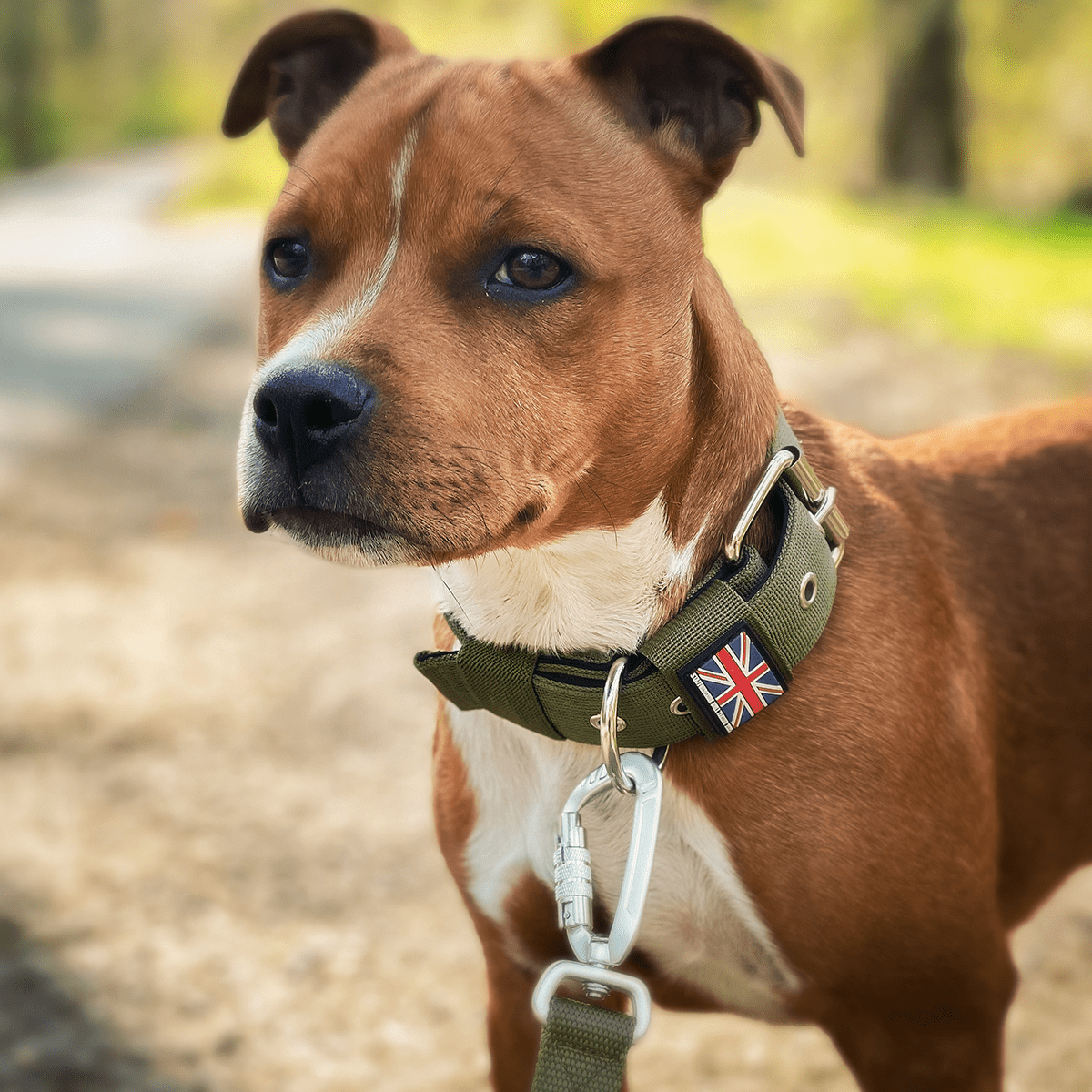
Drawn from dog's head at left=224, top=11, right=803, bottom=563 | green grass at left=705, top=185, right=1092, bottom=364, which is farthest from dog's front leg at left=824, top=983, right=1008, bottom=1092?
green grass at left=705, top=185, right=1092, bottom=364

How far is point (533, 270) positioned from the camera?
76.4 inches

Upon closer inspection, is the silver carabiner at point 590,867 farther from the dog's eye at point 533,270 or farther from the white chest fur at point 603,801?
the dog's eye at point 533,270

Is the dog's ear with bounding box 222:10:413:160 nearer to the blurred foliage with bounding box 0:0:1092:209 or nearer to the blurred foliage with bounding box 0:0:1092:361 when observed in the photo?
the blurred foliage with bounding box 0:0:1092:361

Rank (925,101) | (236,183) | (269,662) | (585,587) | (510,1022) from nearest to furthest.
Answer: (585,587), (510,1022), (269,662), (925,101), (236,183)

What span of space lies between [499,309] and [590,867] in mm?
897

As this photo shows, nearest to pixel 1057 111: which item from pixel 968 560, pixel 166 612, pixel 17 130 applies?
pixel 166 612

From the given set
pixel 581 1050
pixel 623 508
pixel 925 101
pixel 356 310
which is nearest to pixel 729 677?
pixel 623 508

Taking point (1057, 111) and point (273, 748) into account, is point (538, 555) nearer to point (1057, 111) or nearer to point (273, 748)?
point (273, 748)

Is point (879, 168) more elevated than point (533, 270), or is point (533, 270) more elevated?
point (533, 270)

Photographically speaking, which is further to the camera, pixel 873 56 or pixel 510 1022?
pixel 873 56

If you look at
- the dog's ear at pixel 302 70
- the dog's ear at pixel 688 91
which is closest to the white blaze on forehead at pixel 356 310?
the dog's ear at pixel 688 91

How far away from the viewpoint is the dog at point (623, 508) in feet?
6.22

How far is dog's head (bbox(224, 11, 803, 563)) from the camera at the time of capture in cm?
185

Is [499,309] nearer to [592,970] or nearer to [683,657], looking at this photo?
[683,657]
